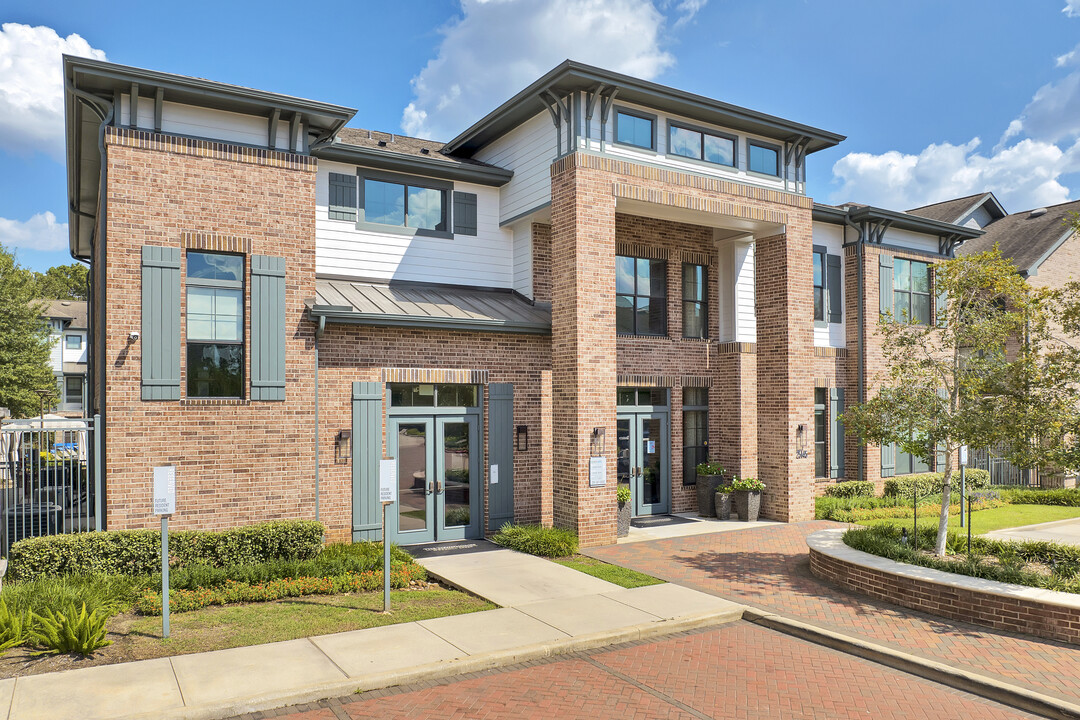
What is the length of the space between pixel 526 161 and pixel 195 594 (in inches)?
407

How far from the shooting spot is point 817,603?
→ 398 inches

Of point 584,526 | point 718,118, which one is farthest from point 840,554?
point 718,118

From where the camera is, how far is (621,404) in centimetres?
1712

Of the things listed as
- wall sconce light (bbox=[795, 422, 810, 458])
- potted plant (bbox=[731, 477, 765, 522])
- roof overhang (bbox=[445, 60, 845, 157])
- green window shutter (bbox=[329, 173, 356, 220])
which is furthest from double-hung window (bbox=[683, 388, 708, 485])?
green window shutter (bbox=[329, 173, 356, 220])

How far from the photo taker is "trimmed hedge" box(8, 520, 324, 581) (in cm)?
1000

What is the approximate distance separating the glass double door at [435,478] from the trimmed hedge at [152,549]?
2.09 metres

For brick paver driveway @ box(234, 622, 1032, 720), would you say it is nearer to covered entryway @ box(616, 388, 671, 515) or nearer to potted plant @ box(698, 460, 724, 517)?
covered entryway @ box(616, 388, 671, 515)

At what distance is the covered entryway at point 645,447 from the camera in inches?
672

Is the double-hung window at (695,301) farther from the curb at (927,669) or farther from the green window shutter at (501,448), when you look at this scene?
the curb at (927,669)

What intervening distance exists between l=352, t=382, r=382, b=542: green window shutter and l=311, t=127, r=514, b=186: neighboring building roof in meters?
4.50

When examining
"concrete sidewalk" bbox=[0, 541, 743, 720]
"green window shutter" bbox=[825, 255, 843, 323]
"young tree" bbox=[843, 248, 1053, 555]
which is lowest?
"concrete sidewalk" bbox=[0, 541, 743, 720]

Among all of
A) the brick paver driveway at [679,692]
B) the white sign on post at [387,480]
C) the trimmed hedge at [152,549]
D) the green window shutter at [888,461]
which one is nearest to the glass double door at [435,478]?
the trimmed hedge at [152,549]

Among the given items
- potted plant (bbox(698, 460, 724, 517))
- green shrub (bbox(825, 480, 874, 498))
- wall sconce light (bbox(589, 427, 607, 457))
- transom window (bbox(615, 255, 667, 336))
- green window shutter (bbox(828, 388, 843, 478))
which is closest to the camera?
wall sconce light (bbox(589, 427, 607, 457))

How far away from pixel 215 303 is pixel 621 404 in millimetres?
9004
